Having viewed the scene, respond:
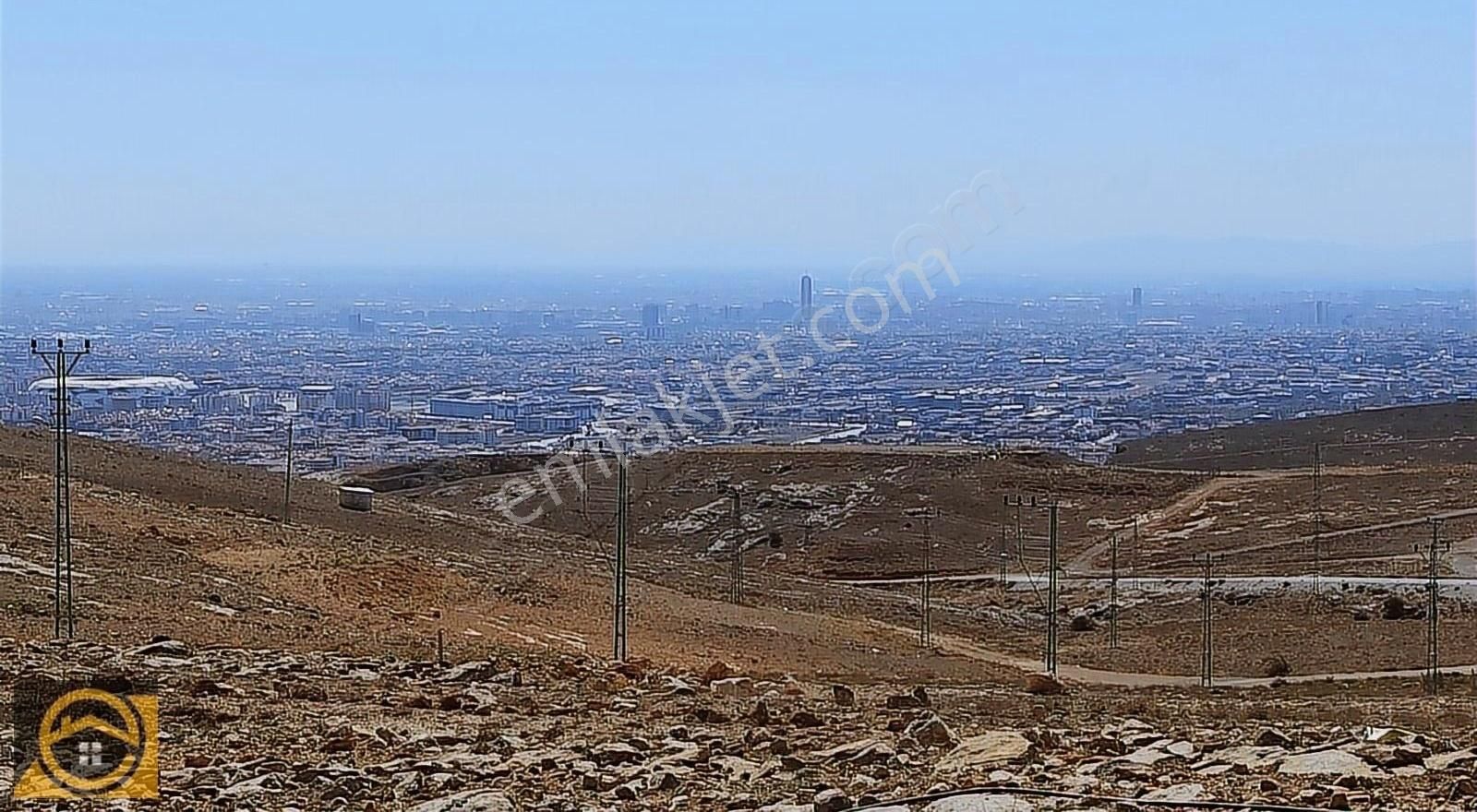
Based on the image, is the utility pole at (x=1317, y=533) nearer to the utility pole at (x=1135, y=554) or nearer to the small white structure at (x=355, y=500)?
the utility pole at (x=1135, y=554)

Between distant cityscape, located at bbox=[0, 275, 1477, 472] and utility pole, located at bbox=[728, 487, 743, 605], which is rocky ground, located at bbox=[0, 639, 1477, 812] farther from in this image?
distant cityscape, located at bbox=[0, 275, 1477, 472]

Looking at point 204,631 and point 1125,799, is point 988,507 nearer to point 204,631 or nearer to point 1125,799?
point 204,631

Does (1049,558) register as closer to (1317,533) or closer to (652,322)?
(1317,533)

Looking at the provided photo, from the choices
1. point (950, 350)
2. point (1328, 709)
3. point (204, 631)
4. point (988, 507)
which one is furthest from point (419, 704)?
point (950, 350)

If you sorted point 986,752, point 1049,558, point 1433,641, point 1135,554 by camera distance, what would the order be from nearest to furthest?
1. point 986,752
2. point 1433,641
3. point 1049,558
4. point 1135,554

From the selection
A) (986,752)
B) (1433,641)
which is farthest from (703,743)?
(1433,641)

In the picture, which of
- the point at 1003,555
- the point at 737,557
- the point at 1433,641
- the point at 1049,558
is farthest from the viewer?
the point at 1049,558

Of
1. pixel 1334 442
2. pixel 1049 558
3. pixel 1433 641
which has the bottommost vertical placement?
pixel 1049 558
